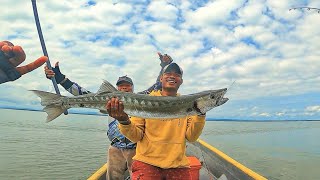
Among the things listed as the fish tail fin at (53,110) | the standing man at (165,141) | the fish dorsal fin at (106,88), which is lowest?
the standing man at (165,141)

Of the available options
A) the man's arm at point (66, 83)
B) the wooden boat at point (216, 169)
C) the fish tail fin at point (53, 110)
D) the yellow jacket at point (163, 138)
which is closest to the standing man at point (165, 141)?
the yellow jacket at point (163, 138)

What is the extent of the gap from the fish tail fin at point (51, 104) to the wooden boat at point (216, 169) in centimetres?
→ 323

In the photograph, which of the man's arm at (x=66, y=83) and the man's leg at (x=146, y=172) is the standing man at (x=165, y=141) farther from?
the man's arm at (x=66, y=83)

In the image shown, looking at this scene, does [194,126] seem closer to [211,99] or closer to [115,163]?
[211,99]

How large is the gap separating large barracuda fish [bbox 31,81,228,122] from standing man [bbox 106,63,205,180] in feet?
2.32

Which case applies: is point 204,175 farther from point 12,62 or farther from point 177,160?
point 12,62

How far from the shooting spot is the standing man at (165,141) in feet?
18.4

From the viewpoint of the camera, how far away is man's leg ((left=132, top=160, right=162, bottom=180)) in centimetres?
559

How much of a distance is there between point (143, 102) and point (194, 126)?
1153 mm

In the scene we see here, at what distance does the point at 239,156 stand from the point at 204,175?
2452cm

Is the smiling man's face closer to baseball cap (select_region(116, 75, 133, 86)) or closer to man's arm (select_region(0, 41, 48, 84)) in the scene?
baseball cap (select_region(116, 75, 133, 86))

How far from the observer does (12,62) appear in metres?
3.91

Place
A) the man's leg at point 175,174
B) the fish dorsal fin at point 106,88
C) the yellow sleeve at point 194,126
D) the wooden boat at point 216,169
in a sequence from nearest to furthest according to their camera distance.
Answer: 1. the fish dorsal fin at point 106,88
2. the yellow sleeve at point 194,126
3. the man's leg at point 175,174
4. the wooden boat at point 216,169

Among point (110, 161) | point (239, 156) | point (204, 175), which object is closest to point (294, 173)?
point (239, 156)
